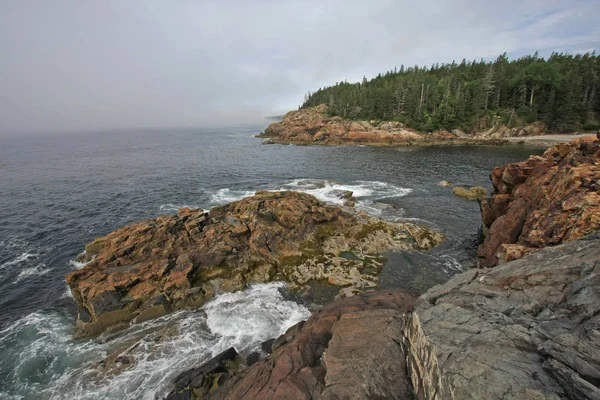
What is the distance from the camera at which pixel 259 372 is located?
1143 cm

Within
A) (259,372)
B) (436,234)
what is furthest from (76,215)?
(436,234)

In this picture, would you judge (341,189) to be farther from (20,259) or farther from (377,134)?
(377,134)

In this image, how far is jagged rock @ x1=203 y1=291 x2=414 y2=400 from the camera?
9.12 metres

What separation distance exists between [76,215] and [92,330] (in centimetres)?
2723

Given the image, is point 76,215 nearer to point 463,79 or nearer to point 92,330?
point 92,330

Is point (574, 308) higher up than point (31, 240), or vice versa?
point (574, 308)

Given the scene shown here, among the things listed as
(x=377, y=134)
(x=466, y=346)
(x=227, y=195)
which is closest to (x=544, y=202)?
(x=466, y=346)

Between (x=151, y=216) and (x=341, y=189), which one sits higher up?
(x=341, y=189)

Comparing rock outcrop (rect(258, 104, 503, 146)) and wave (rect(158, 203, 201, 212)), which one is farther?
rock outcrop (rect(258, 104, 503, 146))

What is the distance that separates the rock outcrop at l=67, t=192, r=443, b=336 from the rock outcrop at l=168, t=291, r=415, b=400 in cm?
736

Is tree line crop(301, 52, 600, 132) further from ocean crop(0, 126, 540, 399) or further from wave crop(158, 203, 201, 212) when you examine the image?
wave crop(158, 203, 201, 212)

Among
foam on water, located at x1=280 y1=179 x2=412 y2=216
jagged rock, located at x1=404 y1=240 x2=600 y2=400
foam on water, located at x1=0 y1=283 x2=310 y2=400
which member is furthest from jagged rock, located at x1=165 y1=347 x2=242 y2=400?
foam on water, located at x1=280 y1=179 x2=412 y2=216

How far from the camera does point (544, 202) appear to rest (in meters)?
18.1

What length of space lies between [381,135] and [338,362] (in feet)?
321
